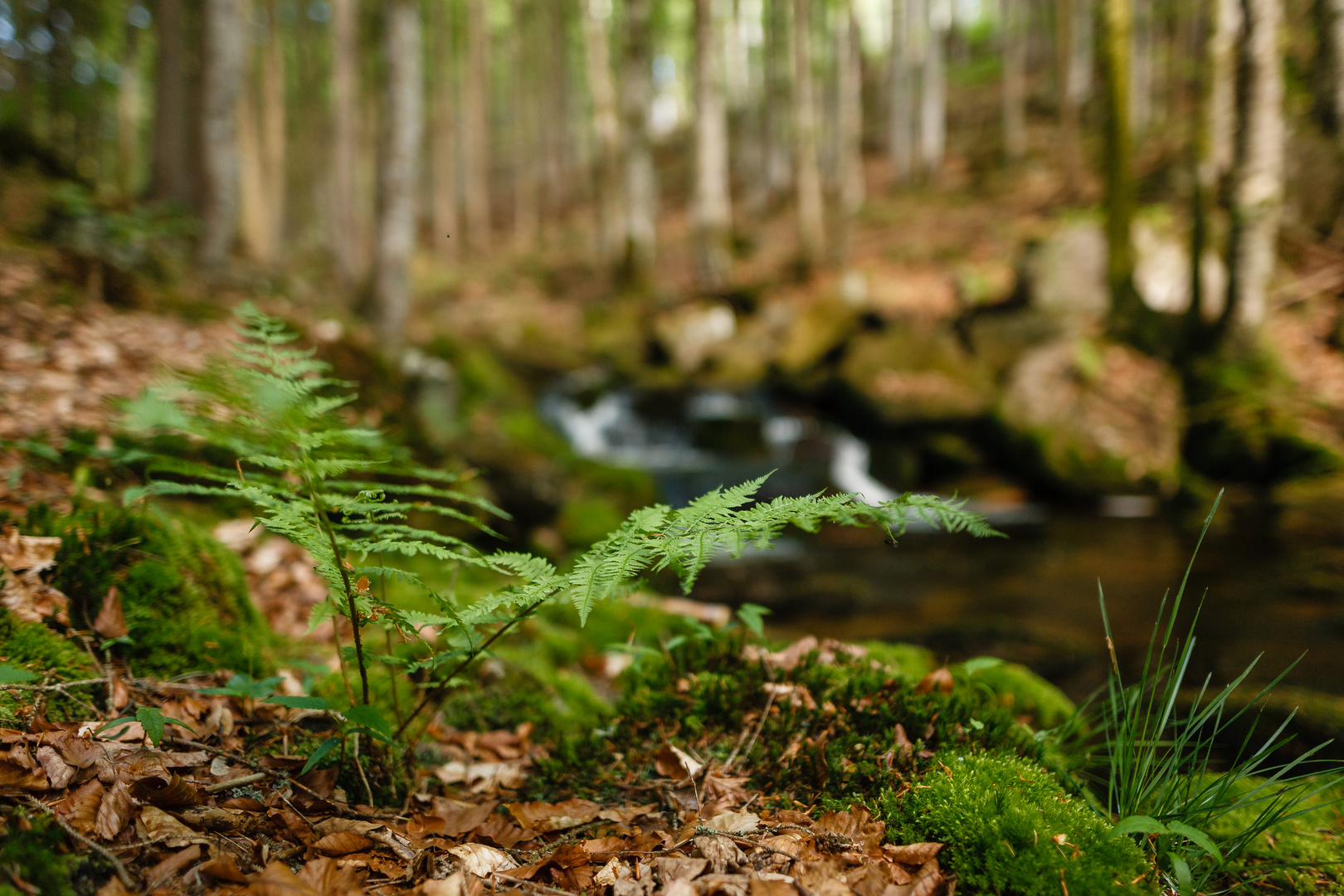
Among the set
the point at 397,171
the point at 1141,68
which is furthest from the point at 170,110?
the point at 1141,68

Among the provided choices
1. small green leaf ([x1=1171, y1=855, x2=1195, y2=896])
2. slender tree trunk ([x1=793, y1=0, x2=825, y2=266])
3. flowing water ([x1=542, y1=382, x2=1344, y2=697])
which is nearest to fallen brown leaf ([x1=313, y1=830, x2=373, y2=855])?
small green leaf ([x1=1171, y1=855, x2=1195, y2=896])

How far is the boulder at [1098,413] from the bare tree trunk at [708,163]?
8.53 meters

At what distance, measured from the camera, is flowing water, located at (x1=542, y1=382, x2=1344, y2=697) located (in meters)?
4.78

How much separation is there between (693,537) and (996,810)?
99 centimetres

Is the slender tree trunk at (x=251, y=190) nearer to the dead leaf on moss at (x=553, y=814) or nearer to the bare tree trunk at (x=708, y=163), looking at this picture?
the bare tree trunk at (x=708, y=163)

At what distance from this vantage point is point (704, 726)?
7.16 ft

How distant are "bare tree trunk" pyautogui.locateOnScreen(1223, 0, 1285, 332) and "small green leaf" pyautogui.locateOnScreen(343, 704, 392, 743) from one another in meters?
11.0

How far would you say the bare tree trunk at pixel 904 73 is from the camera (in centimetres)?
2159

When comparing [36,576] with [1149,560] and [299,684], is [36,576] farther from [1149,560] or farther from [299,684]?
[1149,560]

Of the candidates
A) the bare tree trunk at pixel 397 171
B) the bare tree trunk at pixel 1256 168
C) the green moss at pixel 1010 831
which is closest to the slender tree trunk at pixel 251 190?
the bare tree trunk at pixel 397 171

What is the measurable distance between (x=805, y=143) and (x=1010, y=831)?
17.1 m

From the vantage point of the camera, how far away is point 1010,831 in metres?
1.52

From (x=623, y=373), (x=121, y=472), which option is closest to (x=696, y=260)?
(x=623, y=373)

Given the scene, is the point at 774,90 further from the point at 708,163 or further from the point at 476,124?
the point at 476,124
